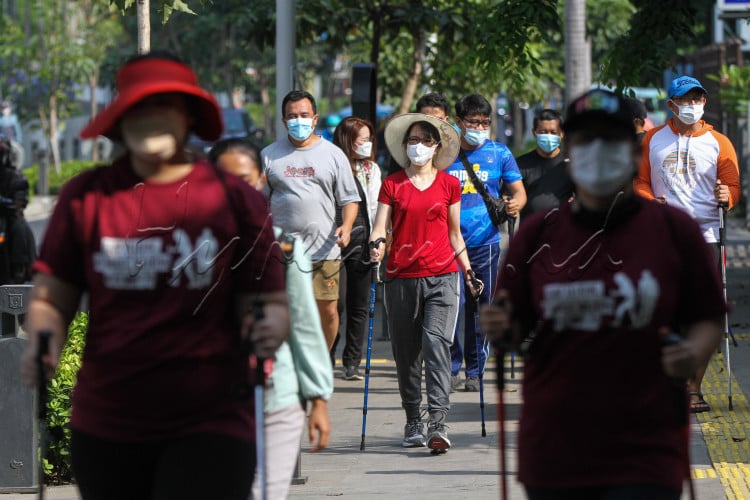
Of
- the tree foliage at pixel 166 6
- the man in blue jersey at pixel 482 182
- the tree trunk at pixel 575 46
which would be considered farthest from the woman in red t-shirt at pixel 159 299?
the tree trunk at pixel 575 46

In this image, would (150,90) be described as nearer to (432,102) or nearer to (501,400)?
(501,400)

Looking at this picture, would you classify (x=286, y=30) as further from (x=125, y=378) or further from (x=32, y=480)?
(x=125, y=378)

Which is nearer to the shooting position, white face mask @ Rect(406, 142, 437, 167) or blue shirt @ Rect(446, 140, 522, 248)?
white face mask @ Rect(406, 142, 437, 167)

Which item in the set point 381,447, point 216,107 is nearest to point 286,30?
point 381,447

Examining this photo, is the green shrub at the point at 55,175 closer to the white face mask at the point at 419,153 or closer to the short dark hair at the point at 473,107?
the short dark hair at the point at 473,107

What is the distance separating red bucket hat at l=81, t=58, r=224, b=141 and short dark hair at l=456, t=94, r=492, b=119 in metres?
6.46

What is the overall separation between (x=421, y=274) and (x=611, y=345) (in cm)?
476

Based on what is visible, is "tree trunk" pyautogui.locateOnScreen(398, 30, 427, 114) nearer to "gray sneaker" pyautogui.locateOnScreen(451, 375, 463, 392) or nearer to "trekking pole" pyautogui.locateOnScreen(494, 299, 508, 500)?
"gray sneaker" pyautogui.locateOnScreen(451, 375, 463, 392)

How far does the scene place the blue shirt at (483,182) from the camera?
1035 cm

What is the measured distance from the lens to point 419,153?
8.73 meters

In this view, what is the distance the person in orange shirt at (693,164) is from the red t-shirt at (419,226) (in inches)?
52.5

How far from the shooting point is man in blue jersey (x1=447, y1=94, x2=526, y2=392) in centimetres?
1035

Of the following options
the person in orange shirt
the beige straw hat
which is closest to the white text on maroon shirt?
the beige straw hat

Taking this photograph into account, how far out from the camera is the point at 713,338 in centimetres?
394
